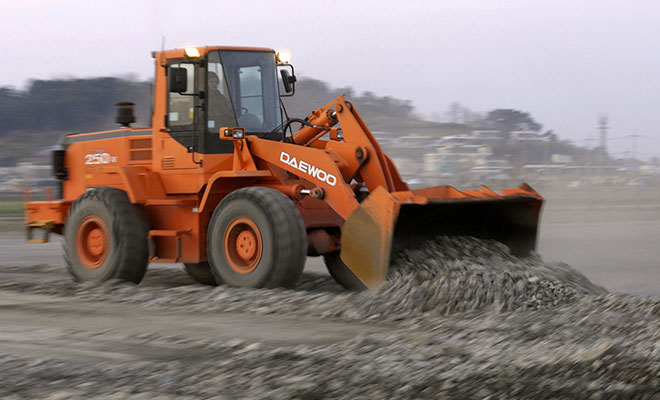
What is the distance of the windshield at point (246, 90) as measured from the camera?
1033 centimetres

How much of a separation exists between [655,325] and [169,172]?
231 inches

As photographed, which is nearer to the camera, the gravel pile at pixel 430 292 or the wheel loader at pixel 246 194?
the gravel pile at pixel 430 292

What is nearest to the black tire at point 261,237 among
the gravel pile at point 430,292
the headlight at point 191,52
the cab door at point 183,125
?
the gravel pile at point 430,292

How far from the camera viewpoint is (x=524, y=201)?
1000 cm

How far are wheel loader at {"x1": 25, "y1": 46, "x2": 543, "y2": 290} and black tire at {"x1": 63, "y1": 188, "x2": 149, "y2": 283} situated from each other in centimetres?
2

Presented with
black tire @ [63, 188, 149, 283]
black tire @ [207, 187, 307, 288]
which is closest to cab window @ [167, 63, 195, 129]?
black tire @ [63, 188, 149, 283]

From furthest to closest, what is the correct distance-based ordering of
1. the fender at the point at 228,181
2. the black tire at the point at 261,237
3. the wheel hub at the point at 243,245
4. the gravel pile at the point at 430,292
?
the fender at the point at 228,181 < the wheel hub at the point at 243,245 < the black tire at the point at 261,237 < the gravel pile at the point at 430,292

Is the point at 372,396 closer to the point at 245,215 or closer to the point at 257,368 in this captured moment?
the point at 257,368

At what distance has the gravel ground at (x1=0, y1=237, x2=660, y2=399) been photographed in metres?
5.26

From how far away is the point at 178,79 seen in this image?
987 centimetres

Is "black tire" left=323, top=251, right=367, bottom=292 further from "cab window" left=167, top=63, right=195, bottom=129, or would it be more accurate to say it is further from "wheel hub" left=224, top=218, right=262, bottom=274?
"cab window" left=167, top=63, right=195, bottom=129

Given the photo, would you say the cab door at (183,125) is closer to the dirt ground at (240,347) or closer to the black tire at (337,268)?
the dirt ground at (240,347)

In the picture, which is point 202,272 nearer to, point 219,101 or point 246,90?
point 219,101

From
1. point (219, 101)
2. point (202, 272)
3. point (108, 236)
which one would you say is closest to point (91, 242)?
point (108, 236)
